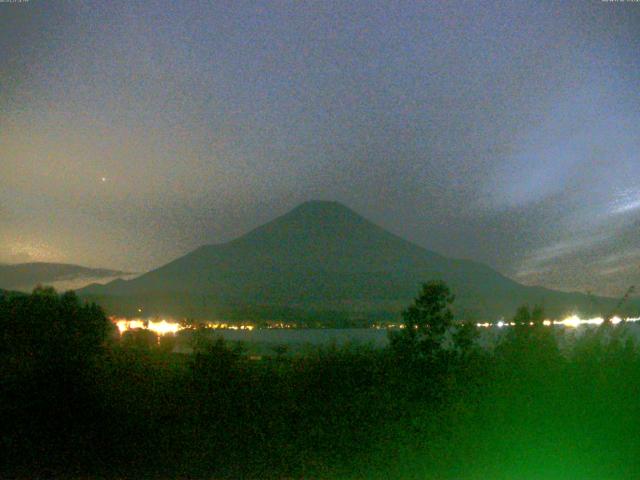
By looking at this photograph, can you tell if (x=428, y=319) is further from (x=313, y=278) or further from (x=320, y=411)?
(x=313, y=278)

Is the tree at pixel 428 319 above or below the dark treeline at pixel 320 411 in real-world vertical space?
above

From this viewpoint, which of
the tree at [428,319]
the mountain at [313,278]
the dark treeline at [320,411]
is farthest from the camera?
the mountain at [313,278]

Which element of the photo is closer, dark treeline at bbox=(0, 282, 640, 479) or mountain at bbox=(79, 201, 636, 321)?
dark treeline at bbox=(0, 282, 640, 479)

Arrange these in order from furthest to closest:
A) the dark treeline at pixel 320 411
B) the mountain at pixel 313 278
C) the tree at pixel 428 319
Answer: the mountain at pixel 313 278, the tree at pixel 428 319, the dark treeline at pixel 320 411

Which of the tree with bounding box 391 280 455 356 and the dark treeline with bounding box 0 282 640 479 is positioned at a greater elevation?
the tree with bounding box 391 280 455 356

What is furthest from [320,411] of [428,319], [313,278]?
[313,278]

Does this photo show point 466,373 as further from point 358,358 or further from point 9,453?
point 9,453
